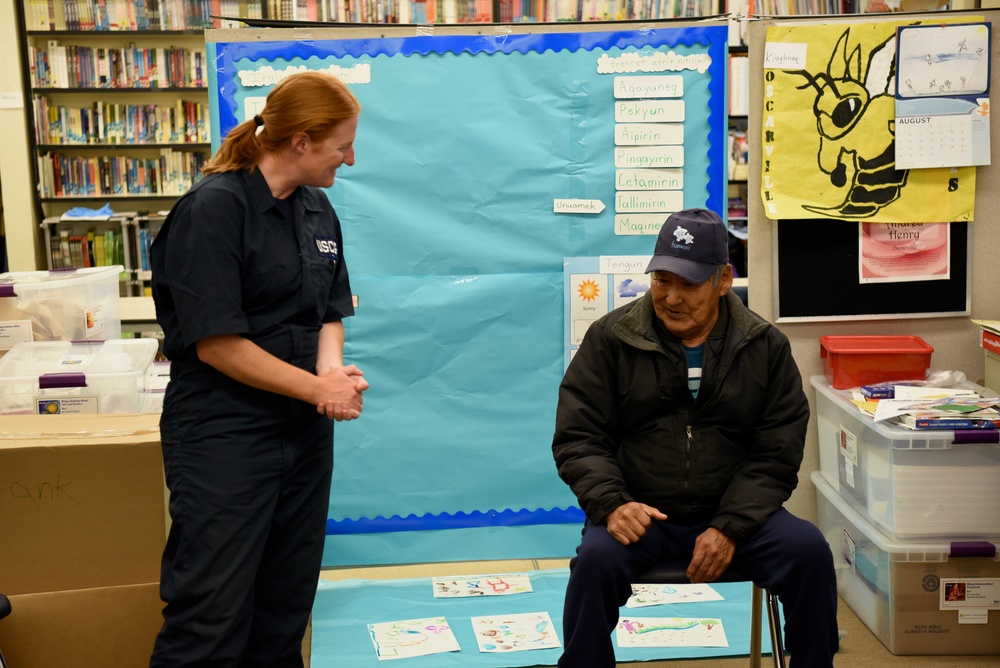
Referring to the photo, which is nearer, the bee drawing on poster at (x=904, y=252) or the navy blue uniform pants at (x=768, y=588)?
the navy blue uniform pants at (x=768, y=588)

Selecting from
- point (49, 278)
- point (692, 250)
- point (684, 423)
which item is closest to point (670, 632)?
point (684, 423)

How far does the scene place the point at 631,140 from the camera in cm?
288

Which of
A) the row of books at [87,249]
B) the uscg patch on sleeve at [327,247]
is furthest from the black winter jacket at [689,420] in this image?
the row of books at [87,249]

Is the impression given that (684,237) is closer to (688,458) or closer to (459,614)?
(688,458)

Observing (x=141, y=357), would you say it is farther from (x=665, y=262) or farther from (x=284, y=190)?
(x=665, y=262)

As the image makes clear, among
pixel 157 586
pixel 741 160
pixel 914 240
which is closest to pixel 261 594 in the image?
pixel 157 586

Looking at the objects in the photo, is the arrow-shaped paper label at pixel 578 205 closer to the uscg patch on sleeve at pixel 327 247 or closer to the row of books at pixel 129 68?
the uscg patch on sleeve at pixel 327 247

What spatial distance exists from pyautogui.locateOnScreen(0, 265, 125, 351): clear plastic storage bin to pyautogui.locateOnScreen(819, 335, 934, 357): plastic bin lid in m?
2.11

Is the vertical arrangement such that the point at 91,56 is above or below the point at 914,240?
above

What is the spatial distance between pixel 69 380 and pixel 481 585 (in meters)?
1.31

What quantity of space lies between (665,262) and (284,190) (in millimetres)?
794

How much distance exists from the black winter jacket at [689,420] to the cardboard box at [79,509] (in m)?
0.89

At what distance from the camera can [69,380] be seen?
2314mm

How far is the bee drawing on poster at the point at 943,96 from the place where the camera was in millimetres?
2748
